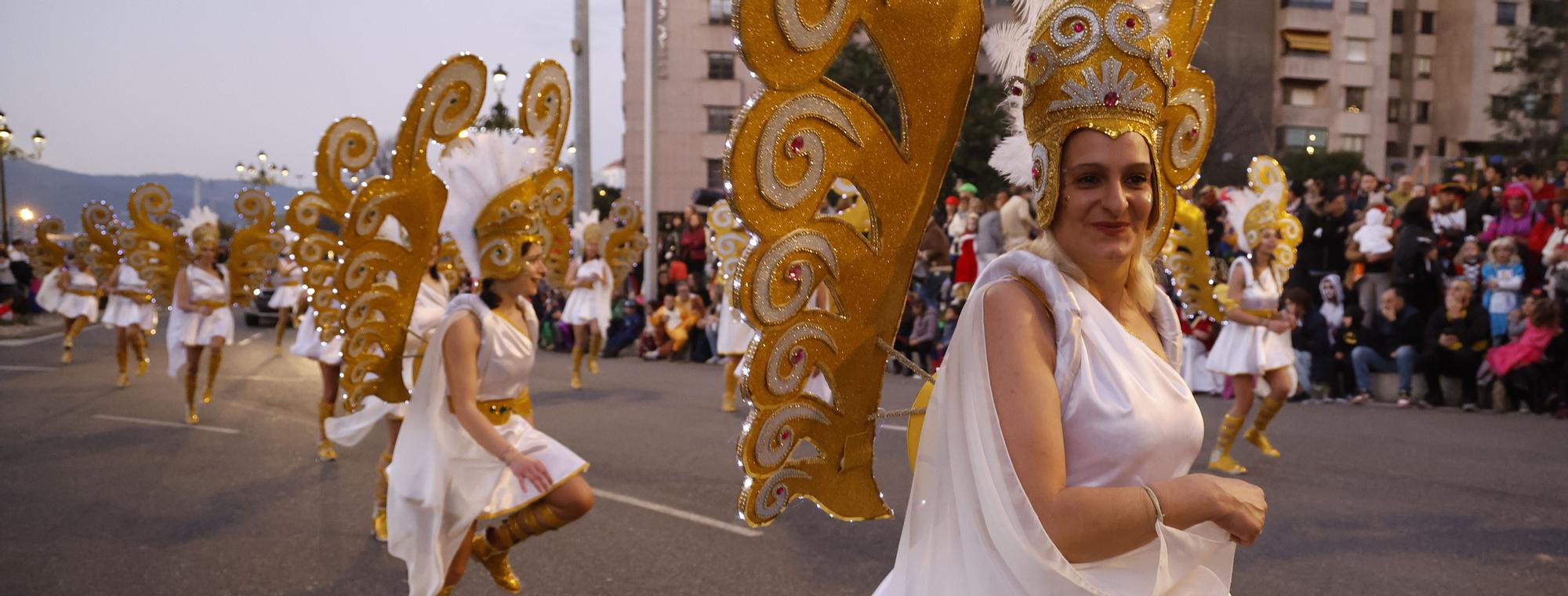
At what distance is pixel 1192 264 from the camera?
7.54 metres

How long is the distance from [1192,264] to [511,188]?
187 inches

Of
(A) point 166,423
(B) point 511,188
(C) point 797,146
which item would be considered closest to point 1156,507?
(C) point 797,146

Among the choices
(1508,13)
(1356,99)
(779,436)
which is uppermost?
(1508,13)

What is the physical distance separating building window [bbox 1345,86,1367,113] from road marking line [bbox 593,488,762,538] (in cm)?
4294

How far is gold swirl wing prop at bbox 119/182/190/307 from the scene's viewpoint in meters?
10.3

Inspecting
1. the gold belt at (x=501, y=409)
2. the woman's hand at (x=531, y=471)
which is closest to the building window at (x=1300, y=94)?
the gold belt at (x=501, y=409)

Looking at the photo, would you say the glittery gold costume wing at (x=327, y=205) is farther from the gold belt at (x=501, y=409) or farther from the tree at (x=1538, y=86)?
the tree at (x=1538, y=86)

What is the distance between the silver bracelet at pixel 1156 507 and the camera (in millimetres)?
1862

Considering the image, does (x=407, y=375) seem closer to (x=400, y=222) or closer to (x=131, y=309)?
(x=400, y=222)

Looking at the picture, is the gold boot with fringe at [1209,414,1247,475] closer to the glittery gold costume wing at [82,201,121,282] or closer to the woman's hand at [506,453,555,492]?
the woman's hand at [506,453,555,492]

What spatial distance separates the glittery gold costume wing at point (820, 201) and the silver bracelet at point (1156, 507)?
644 millimetres

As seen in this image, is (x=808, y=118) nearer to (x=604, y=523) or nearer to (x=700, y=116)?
(x=604, y=523)

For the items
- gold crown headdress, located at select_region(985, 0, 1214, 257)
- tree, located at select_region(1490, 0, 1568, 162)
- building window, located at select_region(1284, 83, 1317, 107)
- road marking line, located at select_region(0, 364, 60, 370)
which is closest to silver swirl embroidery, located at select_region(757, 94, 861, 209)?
gold crown headdress, located at select_region(985, 0, 1214, 257)

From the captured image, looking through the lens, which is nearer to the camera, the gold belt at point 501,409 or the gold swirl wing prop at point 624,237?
the gold belt at point 501,409
